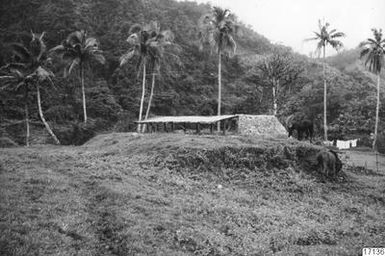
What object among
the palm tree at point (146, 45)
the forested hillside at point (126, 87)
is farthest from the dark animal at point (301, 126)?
the forested hillside at point (126, 87)

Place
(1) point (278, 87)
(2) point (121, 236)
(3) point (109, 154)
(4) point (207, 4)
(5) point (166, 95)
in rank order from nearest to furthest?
1. (2) point (121, 236)
2. (3) point (109, 154)
3. (1) point (278, 87)
4. (5) point (166, 95)
5. (4) point (207, 4)

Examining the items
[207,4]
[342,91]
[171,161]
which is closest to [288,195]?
[171,161]

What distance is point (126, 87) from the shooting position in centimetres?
5109

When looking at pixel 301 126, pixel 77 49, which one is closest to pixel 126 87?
pixel 77 49

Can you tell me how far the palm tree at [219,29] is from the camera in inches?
1382

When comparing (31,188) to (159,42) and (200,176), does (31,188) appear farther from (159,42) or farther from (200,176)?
(159,42)

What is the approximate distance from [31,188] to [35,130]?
30.7m

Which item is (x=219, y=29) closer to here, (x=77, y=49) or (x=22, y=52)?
(x=77, y=49)

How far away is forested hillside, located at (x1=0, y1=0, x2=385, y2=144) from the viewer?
43594 millimetres

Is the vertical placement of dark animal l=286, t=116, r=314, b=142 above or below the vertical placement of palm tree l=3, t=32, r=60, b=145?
below

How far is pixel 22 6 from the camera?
54.6m

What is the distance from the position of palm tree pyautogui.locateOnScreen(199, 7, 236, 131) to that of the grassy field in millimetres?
14847

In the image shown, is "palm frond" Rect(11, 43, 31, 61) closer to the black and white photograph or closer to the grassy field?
the black and white photograph

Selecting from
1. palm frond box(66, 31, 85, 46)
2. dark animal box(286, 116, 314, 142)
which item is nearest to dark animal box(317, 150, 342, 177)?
dark animal box(286, 116, 314, 142)
